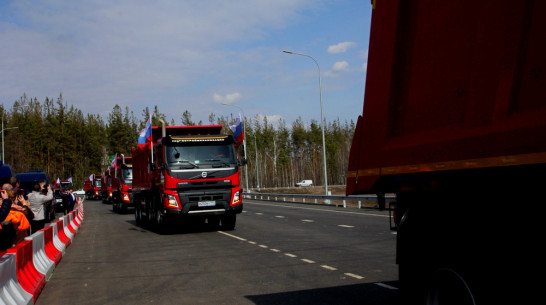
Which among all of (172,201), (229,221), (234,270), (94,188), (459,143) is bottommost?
(234,270)

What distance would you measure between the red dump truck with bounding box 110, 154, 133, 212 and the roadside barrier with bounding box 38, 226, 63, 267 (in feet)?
64.7

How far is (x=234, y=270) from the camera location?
9883 mm

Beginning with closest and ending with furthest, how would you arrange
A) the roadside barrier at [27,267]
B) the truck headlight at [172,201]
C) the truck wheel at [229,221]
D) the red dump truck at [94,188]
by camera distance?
the roadside barrier at [27,267] < the truck headlight at [172,201] < the truck wheel at [229,221] < the red dump truck at [94,188]

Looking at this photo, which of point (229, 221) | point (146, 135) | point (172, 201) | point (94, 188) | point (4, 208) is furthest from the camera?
point (94, 188)

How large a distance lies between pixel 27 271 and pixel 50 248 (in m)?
4.06

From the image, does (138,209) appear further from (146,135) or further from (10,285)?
(10,285)

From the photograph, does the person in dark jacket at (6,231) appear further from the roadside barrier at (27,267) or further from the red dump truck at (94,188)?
the red dump truck at (94,188)

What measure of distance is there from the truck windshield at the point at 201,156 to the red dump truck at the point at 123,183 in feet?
51.4

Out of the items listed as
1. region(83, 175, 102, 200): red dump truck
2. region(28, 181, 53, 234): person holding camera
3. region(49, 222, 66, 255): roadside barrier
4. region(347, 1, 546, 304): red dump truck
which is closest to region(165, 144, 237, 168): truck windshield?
region(28, 181, 53, 234): person holding camera

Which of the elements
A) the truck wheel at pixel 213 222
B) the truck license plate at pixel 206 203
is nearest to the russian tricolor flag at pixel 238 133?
the truck license plate at pixel 206 203

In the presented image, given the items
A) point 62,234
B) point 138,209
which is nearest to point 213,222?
point 138,209

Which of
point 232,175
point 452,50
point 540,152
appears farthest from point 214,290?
point 232,175

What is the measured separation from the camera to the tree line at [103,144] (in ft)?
319

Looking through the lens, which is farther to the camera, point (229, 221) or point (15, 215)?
point (229, 221)
